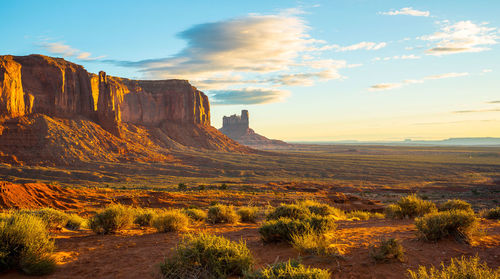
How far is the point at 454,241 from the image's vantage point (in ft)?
25.4

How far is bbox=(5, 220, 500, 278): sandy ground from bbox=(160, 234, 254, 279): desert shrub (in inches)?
25.6

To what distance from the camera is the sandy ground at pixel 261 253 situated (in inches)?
236

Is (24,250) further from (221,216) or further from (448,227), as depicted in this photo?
(448,227)

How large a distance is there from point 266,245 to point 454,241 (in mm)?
4763

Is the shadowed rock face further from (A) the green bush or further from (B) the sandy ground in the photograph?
(A) the green bush

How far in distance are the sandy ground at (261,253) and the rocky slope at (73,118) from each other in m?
50.8

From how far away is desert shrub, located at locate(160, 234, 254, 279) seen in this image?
5.37 meters

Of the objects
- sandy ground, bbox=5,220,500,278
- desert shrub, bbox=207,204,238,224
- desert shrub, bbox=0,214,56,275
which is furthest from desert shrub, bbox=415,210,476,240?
desert shrub, bbox=0,214,56,275

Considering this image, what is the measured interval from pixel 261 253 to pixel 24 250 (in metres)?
4.88

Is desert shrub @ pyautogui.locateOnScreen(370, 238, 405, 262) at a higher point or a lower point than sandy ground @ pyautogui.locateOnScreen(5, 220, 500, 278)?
higher

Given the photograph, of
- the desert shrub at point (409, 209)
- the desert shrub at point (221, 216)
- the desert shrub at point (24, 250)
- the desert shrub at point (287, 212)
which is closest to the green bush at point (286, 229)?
the desert shrub at point (287, 212)

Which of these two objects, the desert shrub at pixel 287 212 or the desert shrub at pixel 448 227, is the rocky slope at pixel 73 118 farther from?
the desert shrub at pixel 448 227

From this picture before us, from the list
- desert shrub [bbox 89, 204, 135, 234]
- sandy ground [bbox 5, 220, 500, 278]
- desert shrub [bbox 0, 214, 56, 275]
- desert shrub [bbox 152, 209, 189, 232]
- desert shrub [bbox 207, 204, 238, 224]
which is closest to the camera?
desert shrub [bbox 0, 214, 56, 275]

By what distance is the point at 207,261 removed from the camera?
5574 mm
